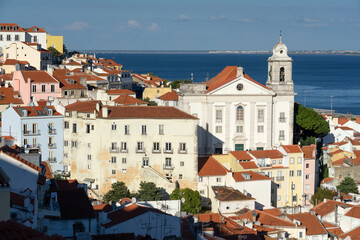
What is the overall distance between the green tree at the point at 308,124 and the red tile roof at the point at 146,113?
1257 centimetres

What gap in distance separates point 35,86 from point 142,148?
14938 mm

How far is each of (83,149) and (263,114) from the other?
11.5 meters

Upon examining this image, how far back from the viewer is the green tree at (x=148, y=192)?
32500 millimetres

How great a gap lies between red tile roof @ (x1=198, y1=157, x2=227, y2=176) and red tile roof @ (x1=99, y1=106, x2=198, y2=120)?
2805 mm

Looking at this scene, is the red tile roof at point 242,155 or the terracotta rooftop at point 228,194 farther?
the red tile roof at point 242,155

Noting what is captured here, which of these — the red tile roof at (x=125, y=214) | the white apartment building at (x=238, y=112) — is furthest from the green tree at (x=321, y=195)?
the red tile roof at (x=125, y=214)

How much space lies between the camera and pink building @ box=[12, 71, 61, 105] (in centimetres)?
4688

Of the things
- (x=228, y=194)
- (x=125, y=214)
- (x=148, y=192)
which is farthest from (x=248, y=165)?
(x=125, y=214)

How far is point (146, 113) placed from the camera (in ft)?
116

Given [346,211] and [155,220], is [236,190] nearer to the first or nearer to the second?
[346,211]

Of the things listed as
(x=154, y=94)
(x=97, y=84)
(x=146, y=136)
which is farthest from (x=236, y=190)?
(x=154, y=94)

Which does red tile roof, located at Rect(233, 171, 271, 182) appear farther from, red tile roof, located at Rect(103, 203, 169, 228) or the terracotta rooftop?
red tile roof, located at Rect(103, 203, 169, 228)

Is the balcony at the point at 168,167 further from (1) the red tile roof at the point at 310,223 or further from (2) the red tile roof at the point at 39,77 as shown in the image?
(2) the red tile roof at the point at 39,77

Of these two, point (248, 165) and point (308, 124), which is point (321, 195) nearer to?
point (248, 165)
